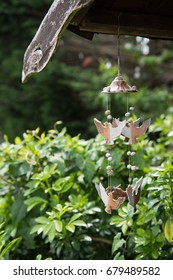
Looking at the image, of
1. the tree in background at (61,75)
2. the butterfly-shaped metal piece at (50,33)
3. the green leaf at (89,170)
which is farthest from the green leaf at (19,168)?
the tree in background at (61,75)

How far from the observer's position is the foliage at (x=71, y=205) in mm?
2492

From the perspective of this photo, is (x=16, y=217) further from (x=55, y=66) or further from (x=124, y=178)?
(x=55, y=66)

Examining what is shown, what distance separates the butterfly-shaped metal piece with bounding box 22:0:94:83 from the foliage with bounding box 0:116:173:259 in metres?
0.85

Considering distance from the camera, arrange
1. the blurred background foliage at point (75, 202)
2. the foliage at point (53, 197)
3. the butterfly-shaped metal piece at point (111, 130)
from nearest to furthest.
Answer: the butterfly-shaped metal piece at point (111, 130)
the blurred background foliage at point (75, 202)
the foliage at point (53, 197)

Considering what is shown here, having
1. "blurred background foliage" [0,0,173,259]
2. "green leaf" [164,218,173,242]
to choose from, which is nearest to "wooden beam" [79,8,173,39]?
"blurred background foliage" [0,0,173,259]

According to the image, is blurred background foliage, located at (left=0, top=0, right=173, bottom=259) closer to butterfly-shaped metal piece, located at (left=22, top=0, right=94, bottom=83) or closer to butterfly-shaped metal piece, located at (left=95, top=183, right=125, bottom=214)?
butterfly-shaped metal piece, located at (left=95, top=183, right=125, bottom=214)

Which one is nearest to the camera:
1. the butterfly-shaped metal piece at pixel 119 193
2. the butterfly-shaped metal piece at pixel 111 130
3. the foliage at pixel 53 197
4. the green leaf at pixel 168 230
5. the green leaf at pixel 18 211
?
the butterfly-shaped metal piece at pixel 111 130

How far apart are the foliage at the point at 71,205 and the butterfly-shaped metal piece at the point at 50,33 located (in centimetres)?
85

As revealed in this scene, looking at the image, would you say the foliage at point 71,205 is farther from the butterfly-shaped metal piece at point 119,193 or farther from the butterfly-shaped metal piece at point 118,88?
the butterfly-shaped metal piece at point 118,88

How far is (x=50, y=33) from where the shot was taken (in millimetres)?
1755

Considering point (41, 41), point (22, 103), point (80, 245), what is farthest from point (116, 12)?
point (22, 103)

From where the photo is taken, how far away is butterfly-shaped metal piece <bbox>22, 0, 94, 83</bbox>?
1.67 meters

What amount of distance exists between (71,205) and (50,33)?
111 cm

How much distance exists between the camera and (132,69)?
293 inches
